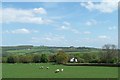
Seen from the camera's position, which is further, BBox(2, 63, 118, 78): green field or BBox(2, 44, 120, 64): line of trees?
BBox(2, 44, 120, 64): line of trees

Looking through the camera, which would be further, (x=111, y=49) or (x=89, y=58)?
(x=89, y=58)

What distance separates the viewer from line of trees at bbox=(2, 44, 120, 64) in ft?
272

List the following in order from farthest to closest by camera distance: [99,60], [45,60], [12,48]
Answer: [12,48], [45,60], [99,60]

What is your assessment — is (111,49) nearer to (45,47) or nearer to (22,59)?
(22,59)

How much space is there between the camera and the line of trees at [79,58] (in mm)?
82894

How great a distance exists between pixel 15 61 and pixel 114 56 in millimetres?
38643

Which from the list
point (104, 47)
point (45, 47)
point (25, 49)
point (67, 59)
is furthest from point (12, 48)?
point (104, 47)

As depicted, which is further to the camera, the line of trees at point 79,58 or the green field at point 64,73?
the line of trees at point 79,58

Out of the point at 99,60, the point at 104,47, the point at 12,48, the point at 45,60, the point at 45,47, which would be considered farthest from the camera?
the point at 45,47

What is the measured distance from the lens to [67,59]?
94062 millimetres

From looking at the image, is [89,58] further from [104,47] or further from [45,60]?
[45,60]

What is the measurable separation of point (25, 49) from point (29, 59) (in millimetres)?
24451

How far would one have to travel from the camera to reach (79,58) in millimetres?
94250

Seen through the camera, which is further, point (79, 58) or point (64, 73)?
point (79, 58)
